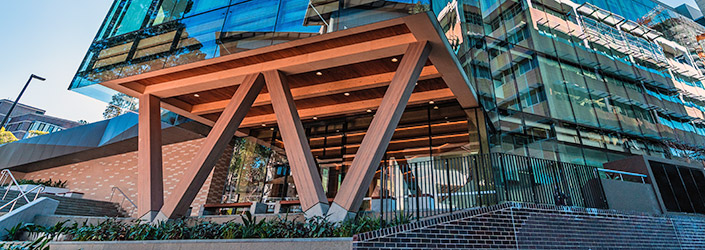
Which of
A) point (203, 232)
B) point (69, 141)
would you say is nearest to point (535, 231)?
point (203, 232)

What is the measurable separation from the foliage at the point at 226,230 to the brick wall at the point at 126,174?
6.90m

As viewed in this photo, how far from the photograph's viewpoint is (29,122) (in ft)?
190

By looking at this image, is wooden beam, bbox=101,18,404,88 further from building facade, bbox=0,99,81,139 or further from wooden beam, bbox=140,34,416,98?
building facade, bbox=0,99,81,139

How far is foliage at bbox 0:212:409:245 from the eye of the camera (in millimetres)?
6279

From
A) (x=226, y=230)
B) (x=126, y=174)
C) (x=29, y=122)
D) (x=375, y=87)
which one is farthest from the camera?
(x=29, y=122)

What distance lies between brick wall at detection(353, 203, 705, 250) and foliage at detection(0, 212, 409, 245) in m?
0.66

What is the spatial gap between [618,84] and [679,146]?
159 inches

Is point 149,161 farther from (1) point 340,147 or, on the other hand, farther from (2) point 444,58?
(2) point 444,58

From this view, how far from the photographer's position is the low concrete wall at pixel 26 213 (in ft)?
28.3

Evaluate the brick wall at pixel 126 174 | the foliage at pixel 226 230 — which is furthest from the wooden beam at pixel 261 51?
the brick wall at pixel 126 174

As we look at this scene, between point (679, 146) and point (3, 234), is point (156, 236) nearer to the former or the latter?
point (3, 234)

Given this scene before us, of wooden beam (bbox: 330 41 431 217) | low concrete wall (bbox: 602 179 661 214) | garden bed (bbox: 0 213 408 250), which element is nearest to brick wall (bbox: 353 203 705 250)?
low concrete wall (bbox: 602 179 661 214)

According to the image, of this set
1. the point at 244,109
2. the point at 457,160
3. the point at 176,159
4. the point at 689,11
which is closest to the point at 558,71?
the point at 457,160

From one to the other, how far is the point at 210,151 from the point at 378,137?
4.82m
